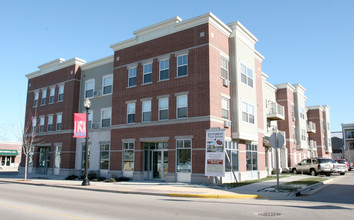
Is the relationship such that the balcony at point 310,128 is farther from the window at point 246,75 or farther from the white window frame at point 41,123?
the white window frame at point 41,123

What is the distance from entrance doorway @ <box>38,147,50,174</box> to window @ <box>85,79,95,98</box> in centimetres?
839

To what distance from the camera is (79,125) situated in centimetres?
2281

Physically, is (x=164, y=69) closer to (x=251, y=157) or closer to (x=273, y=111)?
(x=251, y=157)

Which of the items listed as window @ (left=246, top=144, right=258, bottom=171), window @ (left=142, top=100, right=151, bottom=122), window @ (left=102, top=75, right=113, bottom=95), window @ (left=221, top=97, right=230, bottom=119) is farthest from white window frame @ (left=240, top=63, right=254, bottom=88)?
window @ (left=102, top=75, right=113, bottom=95)

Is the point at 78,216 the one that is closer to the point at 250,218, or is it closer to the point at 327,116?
the point at 250,218

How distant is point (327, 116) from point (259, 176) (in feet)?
126

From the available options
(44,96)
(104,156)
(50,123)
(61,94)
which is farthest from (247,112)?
(44,96)

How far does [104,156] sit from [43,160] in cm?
1077

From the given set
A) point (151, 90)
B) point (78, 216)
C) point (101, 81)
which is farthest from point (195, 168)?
point (101, 81)

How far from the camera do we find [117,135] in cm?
2684

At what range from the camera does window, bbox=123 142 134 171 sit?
2535 cm

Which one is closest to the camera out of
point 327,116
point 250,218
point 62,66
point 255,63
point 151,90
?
point 250,218

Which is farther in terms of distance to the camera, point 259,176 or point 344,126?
point 344,126

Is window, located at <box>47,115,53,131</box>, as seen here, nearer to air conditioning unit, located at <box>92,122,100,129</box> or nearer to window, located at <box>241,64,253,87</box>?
air conditioning unit, located at <box>92,122,100,129</box>
